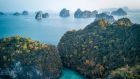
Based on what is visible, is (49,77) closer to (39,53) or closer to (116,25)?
(39,53)

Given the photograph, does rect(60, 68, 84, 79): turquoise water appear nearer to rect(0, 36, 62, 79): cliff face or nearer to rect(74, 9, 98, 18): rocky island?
rect(0, 36, 62, 79): cliff face

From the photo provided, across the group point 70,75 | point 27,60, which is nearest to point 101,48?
point 70,75

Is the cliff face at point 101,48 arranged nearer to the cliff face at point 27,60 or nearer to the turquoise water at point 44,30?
the turquoise water at point 44,30

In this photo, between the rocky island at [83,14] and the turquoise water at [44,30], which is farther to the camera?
the rocky island at [83,14]

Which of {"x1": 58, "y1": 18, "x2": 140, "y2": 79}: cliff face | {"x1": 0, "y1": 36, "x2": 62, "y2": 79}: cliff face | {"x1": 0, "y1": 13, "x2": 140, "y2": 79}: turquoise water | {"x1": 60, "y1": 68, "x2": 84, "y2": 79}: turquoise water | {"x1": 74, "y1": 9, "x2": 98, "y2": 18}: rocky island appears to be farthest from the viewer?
{"x1": 74, "y1": 9, "x2": 98, "y2": 18}: rocky island

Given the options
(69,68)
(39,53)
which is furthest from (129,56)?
(39,53)

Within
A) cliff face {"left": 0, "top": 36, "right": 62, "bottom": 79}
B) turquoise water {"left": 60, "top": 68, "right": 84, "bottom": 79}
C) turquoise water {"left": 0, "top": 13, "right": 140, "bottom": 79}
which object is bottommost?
turquoise water {"left": 60, "top": 68, "right": 84, "bottom": 79}

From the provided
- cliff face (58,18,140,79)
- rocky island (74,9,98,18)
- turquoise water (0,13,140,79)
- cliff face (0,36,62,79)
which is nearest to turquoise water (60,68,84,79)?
turquoise water (0,13,140,79)

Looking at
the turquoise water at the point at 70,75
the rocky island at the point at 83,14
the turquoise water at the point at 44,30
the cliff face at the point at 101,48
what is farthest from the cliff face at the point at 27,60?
the rocky island at the point at 83,14
